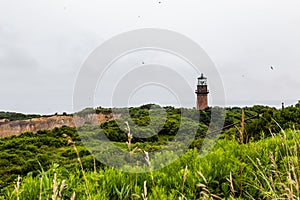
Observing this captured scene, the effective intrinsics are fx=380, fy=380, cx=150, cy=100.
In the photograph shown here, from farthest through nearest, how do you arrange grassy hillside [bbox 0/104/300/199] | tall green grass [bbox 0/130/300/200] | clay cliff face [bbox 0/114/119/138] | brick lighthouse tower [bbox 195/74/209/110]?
brick lighthouse tower [bbox 195/74/209/110]
clay cliff face [bbox 0/114/119/138]
tall green grass [bbox 0/130/300/200]
grassy hillside [bbox 0/104/300/199]

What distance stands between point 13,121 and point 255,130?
21.2 m

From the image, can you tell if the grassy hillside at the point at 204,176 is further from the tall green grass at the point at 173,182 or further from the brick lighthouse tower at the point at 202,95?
the brick lighthouse tower at the point at 202,95

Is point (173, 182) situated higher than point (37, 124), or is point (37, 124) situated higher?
point (37, 124)

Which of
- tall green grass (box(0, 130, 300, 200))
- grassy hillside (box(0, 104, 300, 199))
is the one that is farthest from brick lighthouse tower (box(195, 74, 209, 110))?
tall green grass (box(0, 130, 300, 200))

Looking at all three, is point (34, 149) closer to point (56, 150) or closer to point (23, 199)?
point (56, 150)

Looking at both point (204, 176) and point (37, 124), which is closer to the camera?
point (204, 176)

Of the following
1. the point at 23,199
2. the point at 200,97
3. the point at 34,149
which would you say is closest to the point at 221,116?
the point at 34,149

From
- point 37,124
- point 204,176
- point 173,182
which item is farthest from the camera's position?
point 37,124

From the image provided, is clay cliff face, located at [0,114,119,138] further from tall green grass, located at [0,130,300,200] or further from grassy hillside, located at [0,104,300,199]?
tall green grass, located at [0,130,300,200]

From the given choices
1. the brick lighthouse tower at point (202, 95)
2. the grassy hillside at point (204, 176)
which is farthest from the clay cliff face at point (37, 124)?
the grassy hillside at point (204, 176)

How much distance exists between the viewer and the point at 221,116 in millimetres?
17797

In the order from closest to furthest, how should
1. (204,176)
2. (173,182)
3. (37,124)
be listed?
1. (173,182)
2. (204,176)
3. (37,124)

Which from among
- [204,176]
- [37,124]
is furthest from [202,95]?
[204,176]

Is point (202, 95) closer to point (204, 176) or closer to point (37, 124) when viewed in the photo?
point (37, 124)
